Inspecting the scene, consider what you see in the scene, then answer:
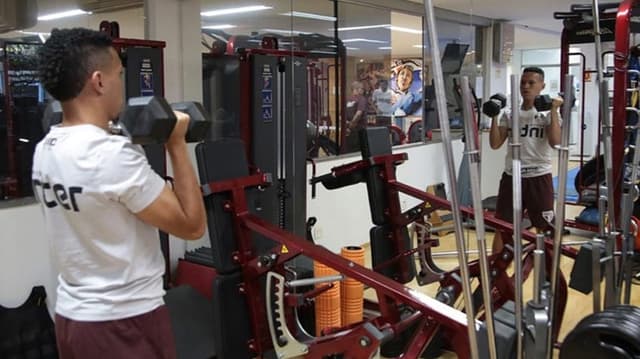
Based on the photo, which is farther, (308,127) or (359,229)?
(308,127)

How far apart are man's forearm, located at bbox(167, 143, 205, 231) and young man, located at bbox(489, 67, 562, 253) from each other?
1.97 metres

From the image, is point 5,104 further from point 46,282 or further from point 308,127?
point 308,127

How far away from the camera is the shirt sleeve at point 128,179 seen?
1193 millimetres

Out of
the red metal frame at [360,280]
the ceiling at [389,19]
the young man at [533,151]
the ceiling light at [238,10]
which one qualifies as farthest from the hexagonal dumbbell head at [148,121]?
the ceiling light at [238,10]

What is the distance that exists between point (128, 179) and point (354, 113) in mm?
3001

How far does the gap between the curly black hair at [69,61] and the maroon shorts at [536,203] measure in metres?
2.34

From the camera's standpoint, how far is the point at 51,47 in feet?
4.10

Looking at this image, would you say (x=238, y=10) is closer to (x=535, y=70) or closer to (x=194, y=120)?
(x=535, y=70)

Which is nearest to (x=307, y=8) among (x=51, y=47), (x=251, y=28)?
(x=251, y=28)

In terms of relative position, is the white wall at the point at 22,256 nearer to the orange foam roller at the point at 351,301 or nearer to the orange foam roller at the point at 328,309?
the orange foam roller at the point at 328,309

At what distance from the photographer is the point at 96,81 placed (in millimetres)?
1269

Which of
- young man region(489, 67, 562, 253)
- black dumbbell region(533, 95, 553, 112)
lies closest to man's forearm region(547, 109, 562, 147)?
young man region(489, 67, 562, 253)

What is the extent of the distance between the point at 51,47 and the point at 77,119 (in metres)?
0.16

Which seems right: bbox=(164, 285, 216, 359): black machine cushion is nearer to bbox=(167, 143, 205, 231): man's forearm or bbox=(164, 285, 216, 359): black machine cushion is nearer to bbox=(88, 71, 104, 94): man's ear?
bbox=(167, 143, 205, 231): man's forearm
